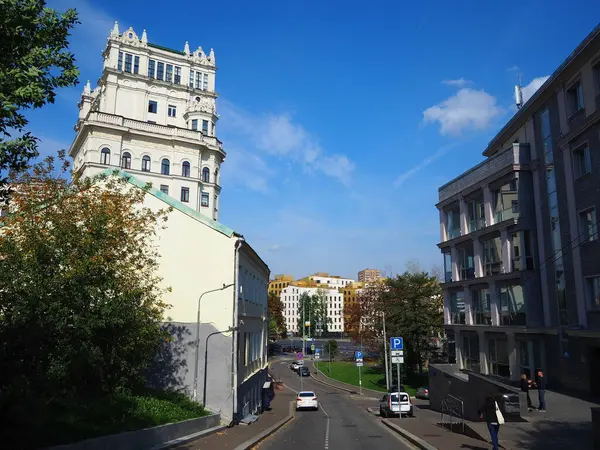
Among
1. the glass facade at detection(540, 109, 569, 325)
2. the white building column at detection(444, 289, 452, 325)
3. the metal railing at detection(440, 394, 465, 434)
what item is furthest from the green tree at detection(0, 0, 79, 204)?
the white building column at detection(444, 289, 452, 325)

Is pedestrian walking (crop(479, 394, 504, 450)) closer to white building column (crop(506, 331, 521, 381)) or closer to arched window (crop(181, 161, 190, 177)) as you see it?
white building column (crop(506, 331, 521, 381))

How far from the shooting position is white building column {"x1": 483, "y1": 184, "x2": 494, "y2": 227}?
27.9 metres

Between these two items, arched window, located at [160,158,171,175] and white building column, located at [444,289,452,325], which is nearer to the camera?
white building column, located at [444,289,452,325]

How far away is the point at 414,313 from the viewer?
5006cm

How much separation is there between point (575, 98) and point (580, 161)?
2900 mm

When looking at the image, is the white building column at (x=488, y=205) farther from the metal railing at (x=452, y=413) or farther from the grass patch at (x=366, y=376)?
the grass patch at (x=366, y=376)

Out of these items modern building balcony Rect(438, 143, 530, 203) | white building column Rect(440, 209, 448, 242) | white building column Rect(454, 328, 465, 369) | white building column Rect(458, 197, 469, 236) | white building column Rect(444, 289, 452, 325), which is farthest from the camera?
white building column Rect(440, 209, 448, 242)

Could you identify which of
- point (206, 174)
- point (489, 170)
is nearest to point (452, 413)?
point (489, 170)

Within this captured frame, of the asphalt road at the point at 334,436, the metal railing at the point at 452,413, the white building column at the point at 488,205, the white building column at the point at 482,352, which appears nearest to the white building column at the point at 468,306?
the white building column at the point at 482,352

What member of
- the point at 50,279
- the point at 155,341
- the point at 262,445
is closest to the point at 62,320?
the point at 50,279

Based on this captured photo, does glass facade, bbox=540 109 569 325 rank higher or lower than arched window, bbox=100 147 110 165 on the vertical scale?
lower

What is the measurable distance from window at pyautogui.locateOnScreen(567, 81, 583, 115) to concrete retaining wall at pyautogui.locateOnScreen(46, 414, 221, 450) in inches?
780

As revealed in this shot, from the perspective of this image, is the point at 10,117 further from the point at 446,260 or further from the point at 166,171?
the point at 166,171

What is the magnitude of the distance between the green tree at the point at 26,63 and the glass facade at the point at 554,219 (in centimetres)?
2156
